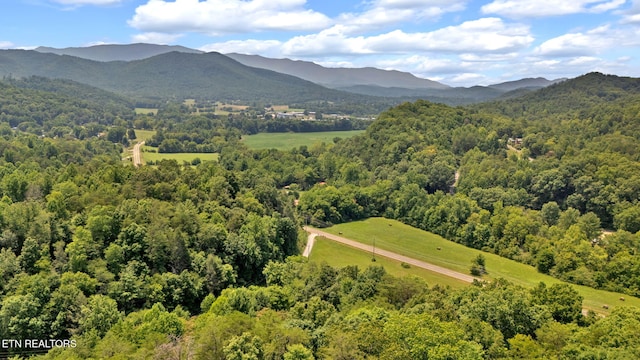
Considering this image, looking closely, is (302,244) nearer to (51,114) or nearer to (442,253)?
(442,253)

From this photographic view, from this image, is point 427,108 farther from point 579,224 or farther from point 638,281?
point 638,281

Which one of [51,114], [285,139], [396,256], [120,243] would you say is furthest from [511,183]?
[51,114]

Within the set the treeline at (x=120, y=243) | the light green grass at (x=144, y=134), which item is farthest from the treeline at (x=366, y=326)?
the light green grass at (x=144, y=134)

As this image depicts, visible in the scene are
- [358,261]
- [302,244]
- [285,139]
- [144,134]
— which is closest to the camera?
[358,261]

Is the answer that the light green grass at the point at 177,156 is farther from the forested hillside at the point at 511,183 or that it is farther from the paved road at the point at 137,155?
the forested hillside at the point at 511,183

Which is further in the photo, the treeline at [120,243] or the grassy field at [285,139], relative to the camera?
the grassy field at [285,139]

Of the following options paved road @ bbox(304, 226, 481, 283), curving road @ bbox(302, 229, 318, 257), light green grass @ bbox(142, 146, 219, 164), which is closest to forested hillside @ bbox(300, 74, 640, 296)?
paved road @ bbox(304, 226, 481, 283)
